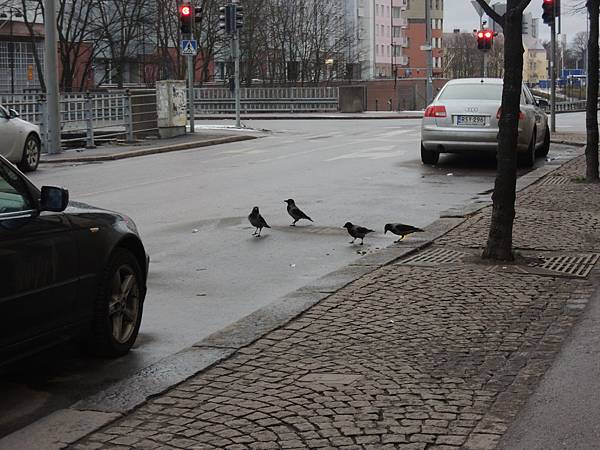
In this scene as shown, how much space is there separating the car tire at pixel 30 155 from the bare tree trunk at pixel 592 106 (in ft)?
35.0

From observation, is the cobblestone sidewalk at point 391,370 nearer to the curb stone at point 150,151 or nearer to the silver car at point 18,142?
the silver car at point 18,142

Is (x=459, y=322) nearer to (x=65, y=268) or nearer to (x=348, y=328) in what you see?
(x=348, y=328)


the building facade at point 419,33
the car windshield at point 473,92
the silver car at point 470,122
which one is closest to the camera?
the silver car at point 470,122

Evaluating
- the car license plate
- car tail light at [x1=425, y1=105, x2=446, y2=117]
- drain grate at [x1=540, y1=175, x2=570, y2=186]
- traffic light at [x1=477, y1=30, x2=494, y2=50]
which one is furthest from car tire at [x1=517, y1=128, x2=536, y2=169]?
traffic light at [x1=477, y1=30, x2=494, y2=50]

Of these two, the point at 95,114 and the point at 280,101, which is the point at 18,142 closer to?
the point at 95,114

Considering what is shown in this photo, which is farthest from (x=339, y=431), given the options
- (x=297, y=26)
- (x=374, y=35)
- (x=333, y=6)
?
(x=374, y=35)

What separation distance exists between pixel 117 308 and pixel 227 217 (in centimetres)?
663

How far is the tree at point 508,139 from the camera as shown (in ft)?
29.6

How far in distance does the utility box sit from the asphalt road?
416 centimetres

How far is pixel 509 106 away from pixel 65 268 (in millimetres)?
4728

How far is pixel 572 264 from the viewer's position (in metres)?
9.14

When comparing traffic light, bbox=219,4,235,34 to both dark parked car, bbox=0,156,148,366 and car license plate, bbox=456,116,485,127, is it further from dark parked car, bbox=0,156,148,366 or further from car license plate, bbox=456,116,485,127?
dark parked car, bbox=0,156,148,366

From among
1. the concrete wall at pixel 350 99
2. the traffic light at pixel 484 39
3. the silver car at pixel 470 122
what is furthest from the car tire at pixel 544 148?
the concrete wall at pixel 350 99

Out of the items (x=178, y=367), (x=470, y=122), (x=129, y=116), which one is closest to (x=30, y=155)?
(x=129, y=116)
